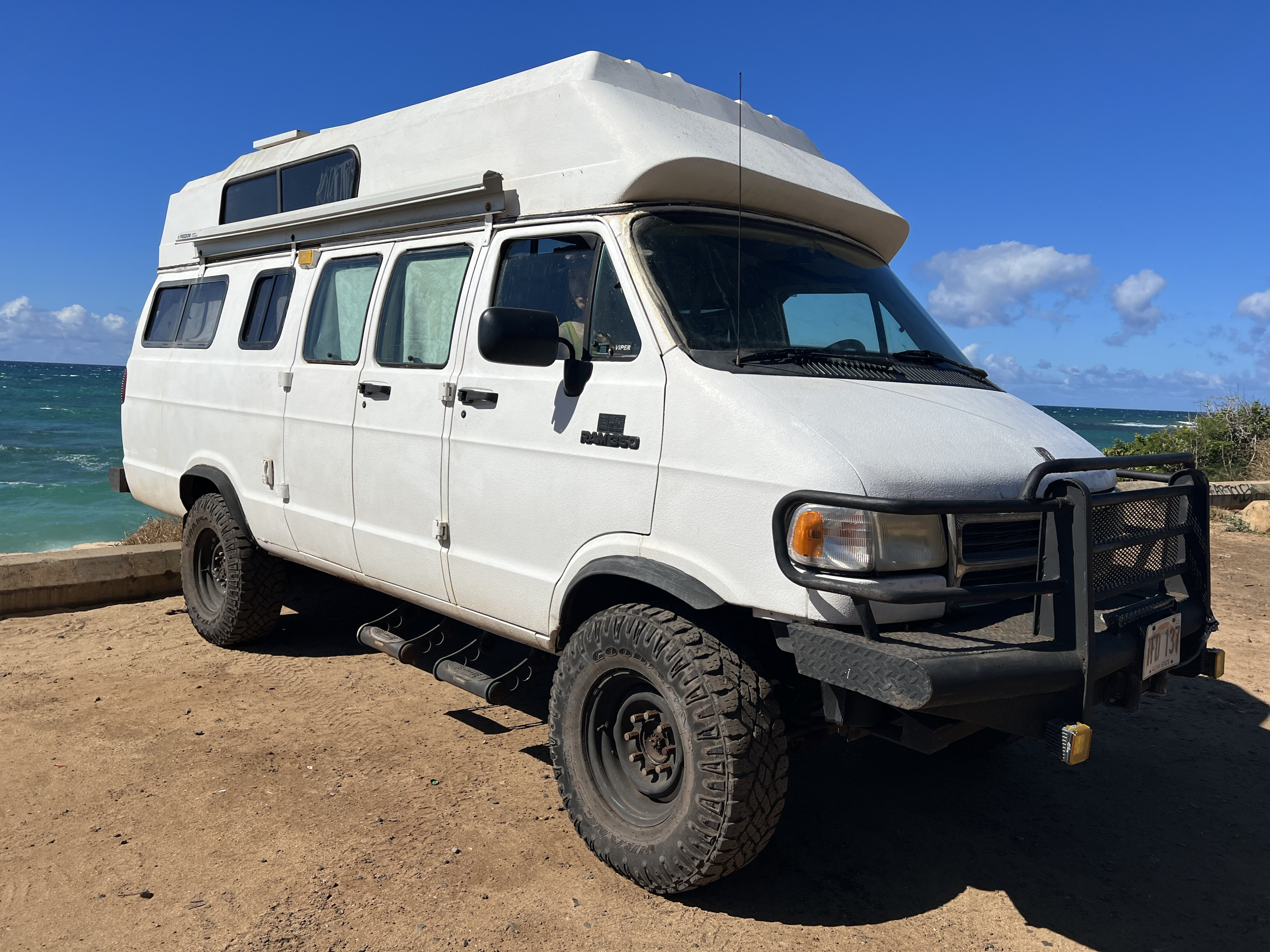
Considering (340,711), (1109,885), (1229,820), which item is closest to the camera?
(1109,885)

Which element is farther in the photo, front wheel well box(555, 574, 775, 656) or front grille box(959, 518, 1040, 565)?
front wheel well box(555, 574, 775, 656)

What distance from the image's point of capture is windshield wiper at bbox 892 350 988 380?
4066mm

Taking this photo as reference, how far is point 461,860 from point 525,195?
108 inches

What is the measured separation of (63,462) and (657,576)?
3097 centimetres

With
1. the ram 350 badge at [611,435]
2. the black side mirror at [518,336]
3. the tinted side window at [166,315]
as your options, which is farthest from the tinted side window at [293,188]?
the ram 350 badge at [611,435]

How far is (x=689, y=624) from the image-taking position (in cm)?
322

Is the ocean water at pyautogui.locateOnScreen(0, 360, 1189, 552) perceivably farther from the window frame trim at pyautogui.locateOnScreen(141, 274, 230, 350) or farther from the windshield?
the window frame trim at pyautogui.locateOnScreen(141, 274, 230, 350)

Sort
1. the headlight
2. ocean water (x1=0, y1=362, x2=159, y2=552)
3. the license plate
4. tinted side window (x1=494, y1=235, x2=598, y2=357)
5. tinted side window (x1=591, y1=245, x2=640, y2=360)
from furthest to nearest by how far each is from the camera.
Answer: ocean water (x1=0, y1=362, x2=159, y2=552) → tinted side window (x1=494, y1=235, x2=598, y2=357) → tinted side window (x1=591, y1=245, x2=640, y2=360) → the license plate → the headlight

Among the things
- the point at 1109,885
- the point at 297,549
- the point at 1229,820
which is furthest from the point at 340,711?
the point at 1229,820

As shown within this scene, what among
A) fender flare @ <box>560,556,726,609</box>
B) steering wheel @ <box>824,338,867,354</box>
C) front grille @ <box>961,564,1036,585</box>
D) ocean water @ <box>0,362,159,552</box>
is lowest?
ocean water @ <box>0,362,159,552</box>

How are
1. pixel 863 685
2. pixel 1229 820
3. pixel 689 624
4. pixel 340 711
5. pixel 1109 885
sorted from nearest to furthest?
pixel 863 685, pixel 689 624, pixel 1109 885, pixel 1229 820, pixel 340 711

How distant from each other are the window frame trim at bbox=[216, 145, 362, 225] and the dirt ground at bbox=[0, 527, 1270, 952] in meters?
2.84

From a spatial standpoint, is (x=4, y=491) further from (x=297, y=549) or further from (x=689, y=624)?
(x=689, y=624)

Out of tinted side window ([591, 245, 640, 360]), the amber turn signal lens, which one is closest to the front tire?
the amber turn signal lens
